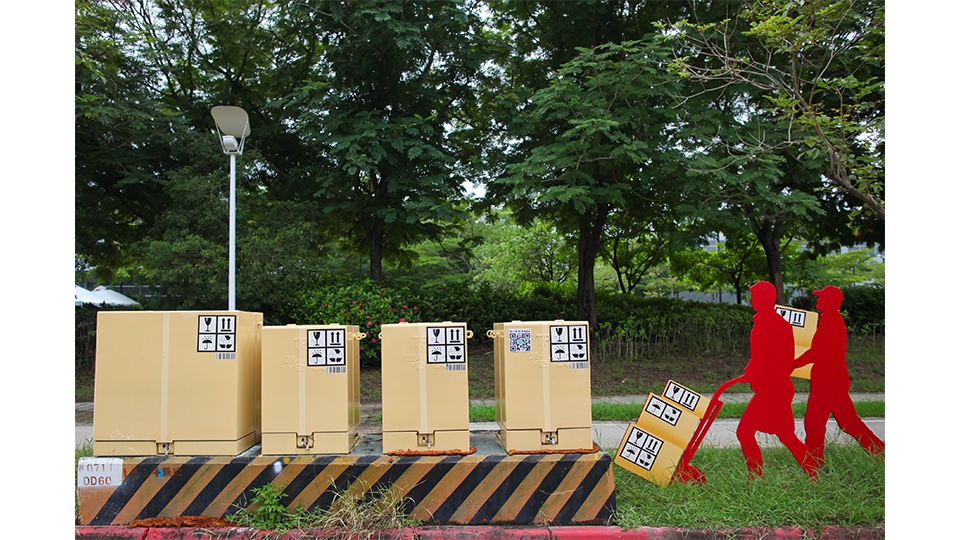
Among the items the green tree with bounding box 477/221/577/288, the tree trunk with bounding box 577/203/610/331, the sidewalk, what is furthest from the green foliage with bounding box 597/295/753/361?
the green tree with bounding box 477/221/577/288

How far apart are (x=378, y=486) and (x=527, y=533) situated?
119 cm

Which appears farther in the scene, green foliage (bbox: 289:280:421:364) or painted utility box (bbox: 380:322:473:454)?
green foliage (bbox: 289:280:421:364)

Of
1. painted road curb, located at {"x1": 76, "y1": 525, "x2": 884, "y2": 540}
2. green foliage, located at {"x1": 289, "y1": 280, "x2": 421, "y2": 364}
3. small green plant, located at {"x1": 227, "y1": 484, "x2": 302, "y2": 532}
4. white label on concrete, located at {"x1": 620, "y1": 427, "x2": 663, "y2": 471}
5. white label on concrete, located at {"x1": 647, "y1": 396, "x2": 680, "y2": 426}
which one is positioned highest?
green foliage, located at {"x1": 289, "y1": 280, "x2": 421, "y2": 364}

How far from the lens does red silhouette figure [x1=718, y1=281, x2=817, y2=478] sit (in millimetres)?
5312

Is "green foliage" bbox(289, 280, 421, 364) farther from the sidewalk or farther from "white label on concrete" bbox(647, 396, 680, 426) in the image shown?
"white label on concrete" bbox(647, 396, 680, 426)

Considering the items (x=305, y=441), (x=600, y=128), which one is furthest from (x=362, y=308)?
(x=305, y=441)

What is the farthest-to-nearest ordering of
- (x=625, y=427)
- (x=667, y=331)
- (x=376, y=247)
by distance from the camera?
(x=376, y=247)
(x=667, y=331)
(x=625, y=427)

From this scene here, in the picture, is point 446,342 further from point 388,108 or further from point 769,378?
point 388,108

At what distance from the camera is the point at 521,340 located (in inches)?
190

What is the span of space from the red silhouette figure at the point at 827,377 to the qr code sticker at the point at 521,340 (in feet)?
8.73

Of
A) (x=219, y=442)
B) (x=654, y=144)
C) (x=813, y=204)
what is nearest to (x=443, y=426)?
(x=219, y=442)

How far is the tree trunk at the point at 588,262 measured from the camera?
14.1 m

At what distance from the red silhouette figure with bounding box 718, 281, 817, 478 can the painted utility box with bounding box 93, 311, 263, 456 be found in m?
4.30

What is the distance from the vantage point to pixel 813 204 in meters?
10.6
